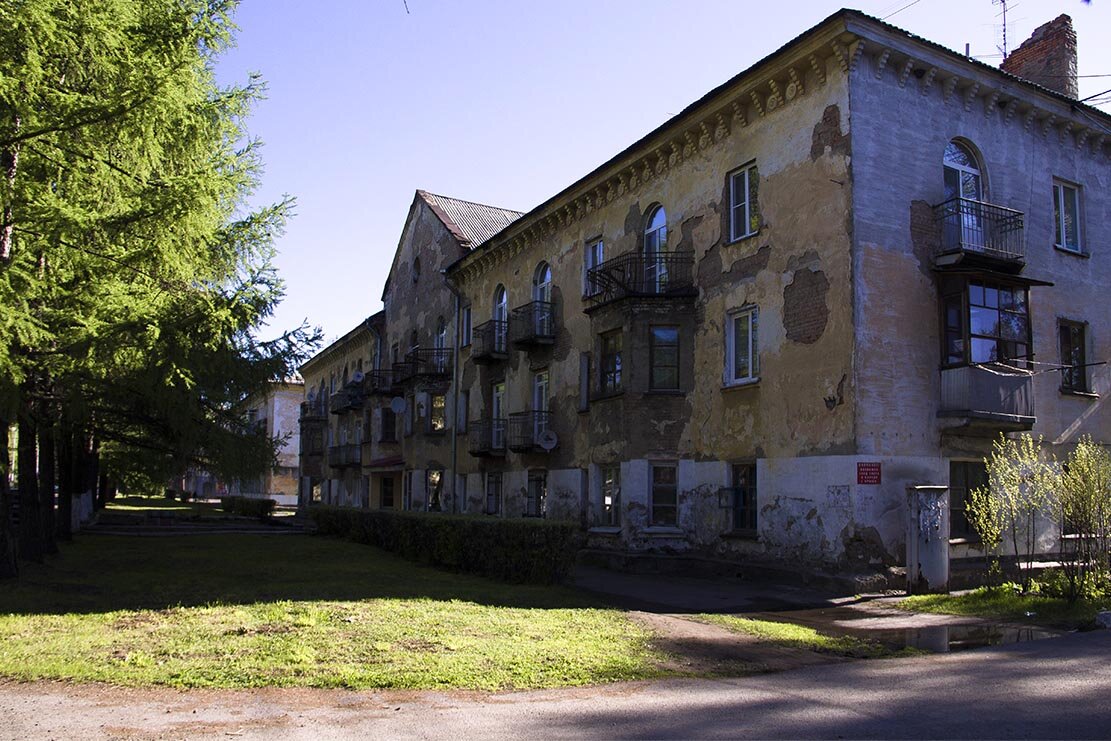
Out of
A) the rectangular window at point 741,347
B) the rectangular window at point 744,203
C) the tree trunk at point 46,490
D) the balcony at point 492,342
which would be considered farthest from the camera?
the balcony at point 492,342

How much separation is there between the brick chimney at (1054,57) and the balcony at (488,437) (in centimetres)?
1716

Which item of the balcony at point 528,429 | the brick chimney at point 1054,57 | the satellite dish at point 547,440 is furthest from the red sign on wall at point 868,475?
the brick chimney at point 1054,57

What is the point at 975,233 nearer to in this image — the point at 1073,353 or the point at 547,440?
the point at 1073,353

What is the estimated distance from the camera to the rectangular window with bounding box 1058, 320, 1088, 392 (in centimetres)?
1856

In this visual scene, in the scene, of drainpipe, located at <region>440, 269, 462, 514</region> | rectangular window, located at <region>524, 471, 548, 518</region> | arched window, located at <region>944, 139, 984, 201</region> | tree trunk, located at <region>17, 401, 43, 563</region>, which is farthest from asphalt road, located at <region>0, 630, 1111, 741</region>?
drainpipe, located at <region>440, 269, 462, 514</region>

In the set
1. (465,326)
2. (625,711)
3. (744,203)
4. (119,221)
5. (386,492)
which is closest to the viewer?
(625,711)

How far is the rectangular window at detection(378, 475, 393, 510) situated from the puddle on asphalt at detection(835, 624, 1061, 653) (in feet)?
99.9

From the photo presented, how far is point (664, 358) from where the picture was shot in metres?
20.5

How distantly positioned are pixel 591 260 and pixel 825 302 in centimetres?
939

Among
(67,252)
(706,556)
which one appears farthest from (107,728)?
(706,556)

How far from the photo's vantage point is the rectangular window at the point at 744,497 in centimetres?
1798

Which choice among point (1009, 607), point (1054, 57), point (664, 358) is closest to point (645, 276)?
point (664, 358)

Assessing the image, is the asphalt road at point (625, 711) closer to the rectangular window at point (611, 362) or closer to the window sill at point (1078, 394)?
the window sill at point (1078, 394)

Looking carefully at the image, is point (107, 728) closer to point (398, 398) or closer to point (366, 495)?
point (398, 398)
